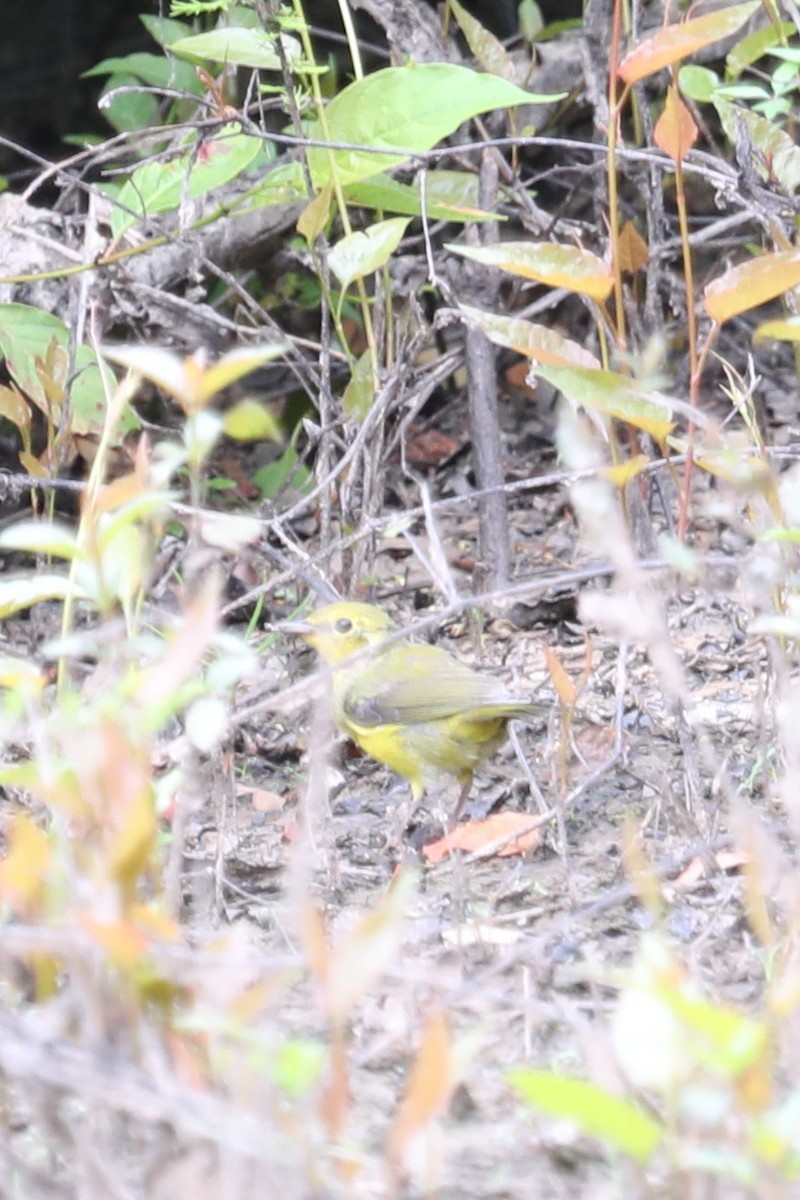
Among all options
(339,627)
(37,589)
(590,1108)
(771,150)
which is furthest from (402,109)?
(590,1108)

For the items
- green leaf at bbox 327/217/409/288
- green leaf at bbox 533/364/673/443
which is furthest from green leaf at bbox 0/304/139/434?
green leaf at bbox 533/364/673/443

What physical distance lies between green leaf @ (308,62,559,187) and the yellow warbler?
114 centimetres

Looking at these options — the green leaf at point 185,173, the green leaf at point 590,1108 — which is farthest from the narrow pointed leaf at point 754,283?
the green leaf at point 590,1108

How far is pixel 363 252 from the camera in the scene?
3836mm

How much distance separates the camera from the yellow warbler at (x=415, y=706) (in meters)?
4.21

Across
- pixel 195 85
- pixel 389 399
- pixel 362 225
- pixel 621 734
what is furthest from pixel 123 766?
pixel 195 85

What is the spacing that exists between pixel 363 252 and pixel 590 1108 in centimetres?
264

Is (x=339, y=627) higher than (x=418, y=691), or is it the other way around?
(x=339, y=627)

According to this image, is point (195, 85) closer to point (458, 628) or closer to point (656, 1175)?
point (458, 628)

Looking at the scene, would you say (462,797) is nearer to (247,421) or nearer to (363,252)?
(363,252)

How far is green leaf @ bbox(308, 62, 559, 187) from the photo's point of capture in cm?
391

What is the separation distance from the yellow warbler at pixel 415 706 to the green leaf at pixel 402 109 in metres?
1.14

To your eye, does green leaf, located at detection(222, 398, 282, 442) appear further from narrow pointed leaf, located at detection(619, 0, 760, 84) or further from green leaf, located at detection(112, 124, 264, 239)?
green leaf, located at detection(112, 124, 264, 239)

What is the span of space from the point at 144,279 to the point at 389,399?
121 centimetres
